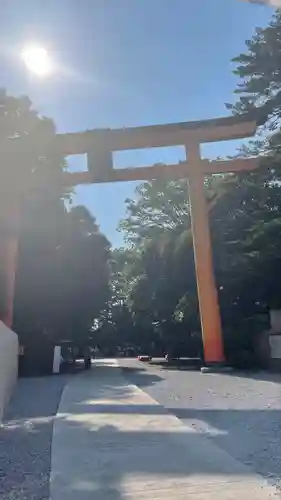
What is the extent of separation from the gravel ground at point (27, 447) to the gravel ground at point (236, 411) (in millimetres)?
1862

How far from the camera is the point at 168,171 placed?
19.3 meters

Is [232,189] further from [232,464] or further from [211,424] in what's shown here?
[232,464]

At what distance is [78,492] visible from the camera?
4.53 metres

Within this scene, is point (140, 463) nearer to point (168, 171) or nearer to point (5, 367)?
point (5, 367)

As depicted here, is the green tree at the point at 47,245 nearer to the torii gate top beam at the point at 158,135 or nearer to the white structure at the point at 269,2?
the torii gate top beam at the point at 158,135

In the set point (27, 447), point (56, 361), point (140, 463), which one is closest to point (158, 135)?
point (56, 361)

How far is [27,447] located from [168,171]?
13.8 m

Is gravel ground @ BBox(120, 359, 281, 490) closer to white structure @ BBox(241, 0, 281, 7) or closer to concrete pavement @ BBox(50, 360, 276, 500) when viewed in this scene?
concrete pavement @ BBox(50, 360, 276, 500)

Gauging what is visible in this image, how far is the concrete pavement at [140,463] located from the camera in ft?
14.5

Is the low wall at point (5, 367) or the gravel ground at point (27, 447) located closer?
the gravel ground at point (27, 447)

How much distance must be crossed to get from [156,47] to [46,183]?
8.81 m

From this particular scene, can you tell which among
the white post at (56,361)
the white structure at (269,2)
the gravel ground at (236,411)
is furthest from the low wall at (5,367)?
the white post at (56,361)

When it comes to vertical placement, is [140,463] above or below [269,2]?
below

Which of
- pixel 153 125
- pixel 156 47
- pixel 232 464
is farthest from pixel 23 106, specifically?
pixel 232 464
